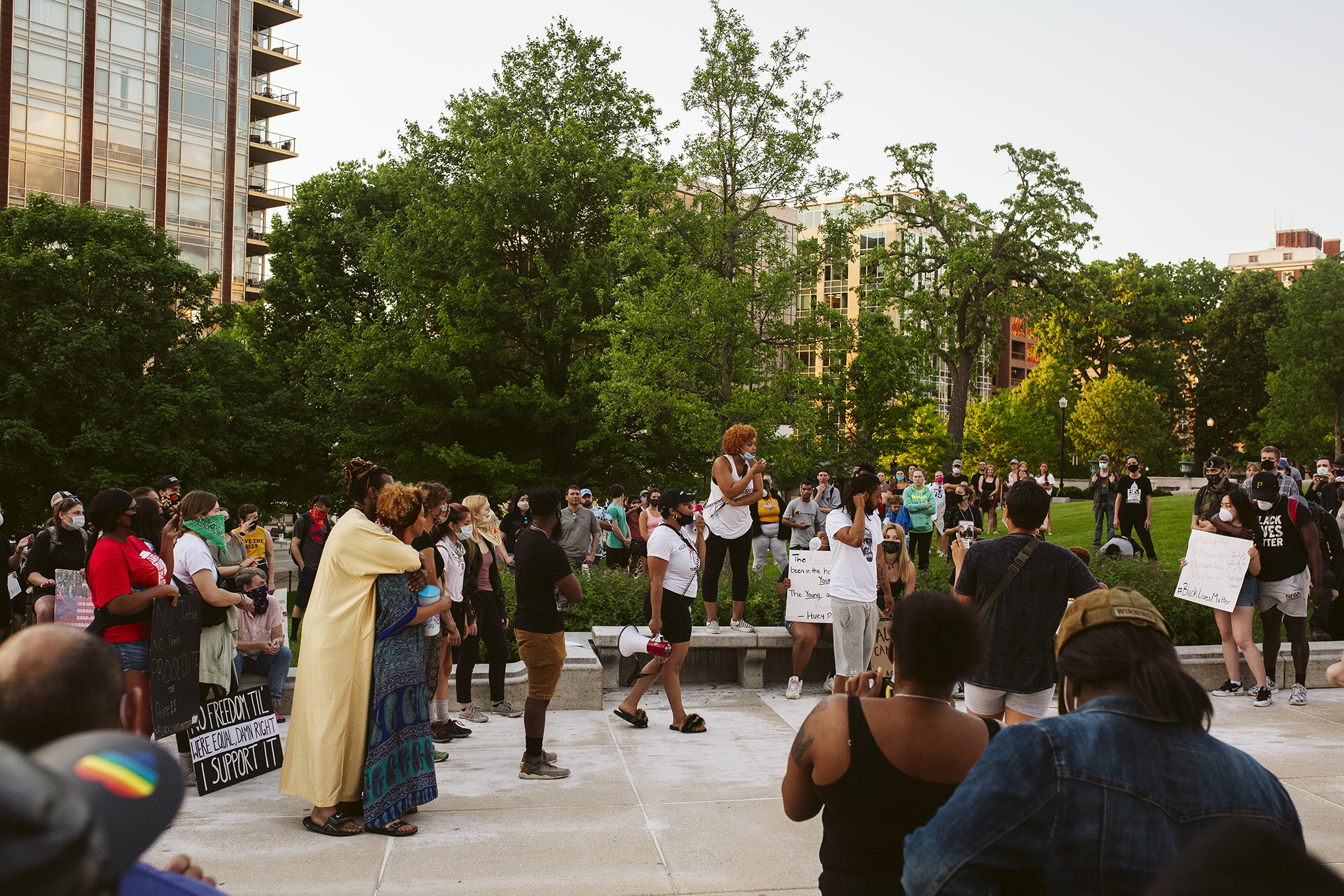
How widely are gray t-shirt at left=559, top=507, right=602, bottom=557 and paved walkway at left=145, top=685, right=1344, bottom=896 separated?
722 cm

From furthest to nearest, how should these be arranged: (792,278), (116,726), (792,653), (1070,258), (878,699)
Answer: (1070,258)
(792,278)
(792,653)
(878,699)
(116,726)

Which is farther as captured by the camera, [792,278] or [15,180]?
[15,180]

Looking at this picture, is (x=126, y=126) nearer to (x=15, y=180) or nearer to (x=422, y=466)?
(x=15, y=180)

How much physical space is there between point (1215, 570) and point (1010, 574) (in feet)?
15.9

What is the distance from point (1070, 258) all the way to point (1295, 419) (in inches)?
979

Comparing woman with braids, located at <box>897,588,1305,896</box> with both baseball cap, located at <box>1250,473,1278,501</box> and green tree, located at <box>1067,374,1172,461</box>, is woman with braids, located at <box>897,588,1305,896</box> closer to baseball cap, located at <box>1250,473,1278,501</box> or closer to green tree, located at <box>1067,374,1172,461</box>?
baseball cap, located at <box>1250,473,1278,501</box>

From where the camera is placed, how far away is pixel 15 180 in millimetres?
48406

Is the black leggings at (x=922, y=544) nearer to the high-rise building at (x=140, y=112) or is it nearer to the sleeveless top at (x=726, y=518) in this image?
the sleeveless top at (x=726, y=518)

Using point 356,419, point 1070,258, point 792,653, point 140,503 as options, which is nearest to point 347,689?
point 140,503

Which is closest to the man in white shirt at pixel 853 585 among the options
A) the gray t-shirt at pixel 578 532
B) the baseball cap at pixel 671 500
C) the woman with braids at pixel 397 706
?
the baseball cap at pixel 671 500

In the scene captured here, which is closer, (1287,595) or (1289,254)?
(1287,595)

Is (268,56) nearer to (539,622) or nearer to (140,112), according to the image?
(140,112)

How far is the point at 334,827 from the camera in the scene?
5.38 m

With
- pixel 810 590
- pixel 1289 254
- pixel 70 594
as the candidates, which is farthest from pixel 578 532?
pixel 1289 254
